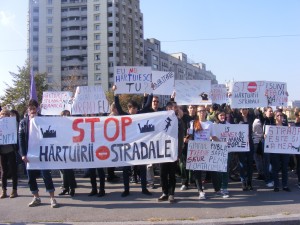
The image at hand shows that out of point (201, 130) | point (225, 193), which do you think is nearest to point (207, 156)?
point (201, 130)

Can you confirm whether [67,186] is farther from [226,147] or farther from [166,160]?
[226,147]

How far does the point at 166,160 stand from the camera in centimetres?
761

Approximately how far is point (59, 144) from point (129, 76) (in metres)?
3.40

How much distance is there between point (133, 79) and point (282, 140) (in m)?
4.32

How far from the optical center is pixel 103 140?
782 cm

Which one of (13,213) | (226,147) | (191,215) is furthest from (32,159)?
(226,147)

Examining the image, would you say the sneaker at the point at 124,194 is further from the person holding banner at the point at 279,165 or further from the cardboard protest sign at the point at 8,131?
the person holding banner at the point at 279,165

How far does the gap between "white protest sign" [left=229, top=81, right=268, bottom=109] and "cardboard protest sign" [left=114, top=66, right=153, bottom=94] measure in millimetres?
2688

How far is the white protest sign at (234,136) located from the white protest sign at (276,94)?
3.15 metres

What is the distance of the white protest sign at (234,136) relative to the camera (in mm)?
8406

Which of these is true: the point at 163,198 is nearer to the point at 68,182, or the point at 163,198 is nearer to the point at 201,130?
the point at 201,130

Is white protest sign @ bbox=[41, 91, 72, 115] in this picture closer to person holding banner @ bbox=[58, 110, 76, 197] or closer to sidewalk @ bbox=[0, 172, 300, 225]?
sidewalk @ bbox=[0, 172, 300, 225]

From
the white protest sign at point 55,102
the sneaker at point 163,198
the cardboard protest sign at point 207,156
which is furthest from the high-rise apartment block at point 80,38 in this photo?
the sneaker at point 163,198

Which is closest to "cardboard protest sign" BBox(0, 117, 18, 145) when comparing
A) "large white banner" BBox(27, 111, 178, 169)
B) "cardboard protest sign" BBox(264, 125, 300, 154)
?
"large white banner" BBox(27, 111, 178, 169)
